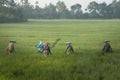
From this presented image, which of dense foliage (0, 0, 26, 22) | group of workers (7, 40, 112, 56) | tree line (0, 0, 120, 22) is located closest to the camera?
group of workers (7, 40, 112, 56)

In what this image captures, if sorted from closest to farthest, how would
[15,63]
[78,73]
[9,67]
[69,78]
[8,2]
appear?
1. [69,78]
2. [78,73]
3. [9,67]
4. [15,63]
5. [8,2]

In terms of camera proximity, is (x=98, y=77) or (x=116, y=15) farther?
(x=116, y=15)

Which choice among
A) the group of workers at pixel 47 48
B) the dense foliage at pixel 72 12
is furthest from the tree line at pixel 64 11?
the group of workers at pixel 47 48

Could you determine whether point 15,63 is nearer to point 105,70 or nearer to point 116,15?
point 105,70

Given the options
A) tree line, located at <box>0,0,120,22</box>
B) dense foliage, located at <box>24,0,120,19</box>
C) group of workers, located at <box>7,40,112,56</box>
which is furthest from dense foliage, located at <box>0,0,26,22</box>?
group of workers, located at <box>7,40,112,56</box>

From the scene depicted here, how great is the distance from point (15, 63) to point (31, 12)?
78800 millimetres

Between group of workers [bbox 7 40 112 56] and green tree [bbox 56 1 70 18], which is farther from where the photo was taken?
green tree [bbox 56 1 70 18]

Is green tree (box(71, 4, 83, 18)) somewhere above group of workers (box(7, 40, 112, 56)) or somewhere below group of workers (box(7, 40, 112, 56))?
below

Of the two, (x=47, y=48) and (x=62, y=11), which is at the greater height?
(x=47, y=48)

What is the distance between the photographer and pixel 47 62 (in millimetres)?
12625

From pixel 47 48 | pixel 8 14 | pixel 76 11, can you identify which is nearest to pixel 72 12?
pixel 76 11

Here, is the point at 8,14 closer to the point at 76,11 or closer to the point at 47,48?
the point at 76,11

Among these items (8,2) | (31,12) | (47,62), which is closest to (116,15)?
(31,12)

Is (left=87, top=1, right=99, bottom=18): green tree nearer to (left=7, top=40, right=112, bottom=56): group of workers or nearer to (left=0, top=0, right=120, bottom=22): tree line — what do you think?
(left=0, top=0, right=120, bottom=22): tree line
